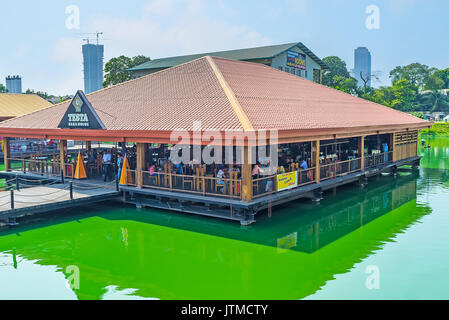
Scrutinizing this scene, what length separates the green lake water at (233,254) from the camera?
10.9 metres

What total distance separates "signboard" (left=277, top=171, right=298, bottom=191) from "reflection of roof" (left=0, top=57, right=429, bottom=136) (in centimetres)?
191

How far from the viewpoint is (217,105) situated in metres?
19.1

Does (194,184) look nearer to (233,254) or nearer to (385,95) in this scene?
(233,254)

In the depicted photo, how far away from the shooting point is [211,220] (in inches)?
696

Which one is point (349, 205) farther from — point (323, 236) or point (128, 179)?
point (128, 179)

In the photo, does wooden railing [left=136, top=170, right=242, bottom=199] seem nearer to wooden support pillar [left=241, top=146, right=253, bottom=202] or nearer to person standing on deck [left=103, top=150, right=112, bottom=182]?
wooden support pillar [left=241, top=146, right=253, bottom=202]

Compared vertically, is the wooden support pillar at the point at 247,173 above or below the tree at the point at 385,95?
below

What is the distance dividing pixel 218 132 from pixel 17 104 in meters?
36.0

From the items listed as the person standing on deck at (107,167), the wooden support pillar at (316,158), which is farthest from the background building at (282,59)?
the person standing on deck at (107,167)

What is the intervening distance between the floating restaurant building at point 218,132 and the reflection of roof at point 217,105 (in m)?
0.07

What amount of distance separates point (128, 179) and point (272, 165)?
6.35 meters
